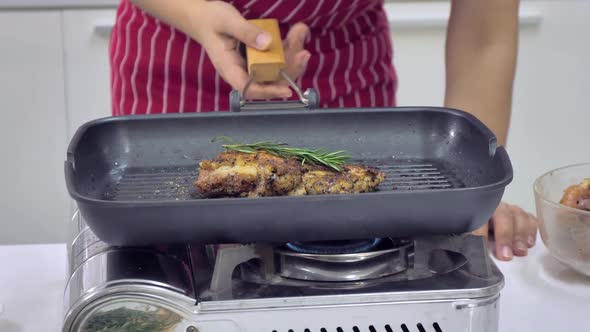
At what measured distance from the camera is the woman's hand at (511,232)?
3.56ft

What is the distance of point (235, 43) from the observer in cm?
107

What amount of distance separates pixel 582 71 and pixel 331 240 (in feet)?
5.67

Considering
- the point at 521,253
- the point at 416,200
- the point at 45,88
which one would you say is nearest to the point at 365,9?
the point at 521,253

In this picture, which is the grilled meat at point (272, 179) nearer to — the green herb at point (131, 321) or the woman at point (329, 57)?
the green herb at point (131, 321)

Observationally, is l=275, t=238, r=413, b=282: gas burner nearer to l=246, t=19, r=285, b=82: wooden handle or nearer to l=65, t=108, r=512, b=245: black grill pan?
l=65, t=108, r=512, b=245: black grill pan

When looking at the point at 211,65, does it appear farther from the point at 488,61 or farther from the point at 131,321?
the point at 131,321

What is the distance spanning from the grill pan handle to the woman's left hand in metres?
0.33

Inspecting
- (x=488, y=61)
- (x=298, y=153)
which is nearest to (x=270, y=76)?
(x=298, y=153)

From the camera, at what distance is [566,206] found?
0.96 metres

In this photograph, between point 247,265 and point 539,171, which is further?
point 539,171

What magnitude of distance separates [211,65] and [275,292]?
683 mm

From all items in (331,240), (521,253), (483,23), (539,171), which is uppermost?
(483,23)

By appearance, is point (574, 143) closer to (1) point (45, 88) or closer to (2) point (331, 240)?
(1) point (45, 88)

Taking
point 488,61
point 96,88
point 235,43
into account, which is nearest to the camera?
point 235,43
